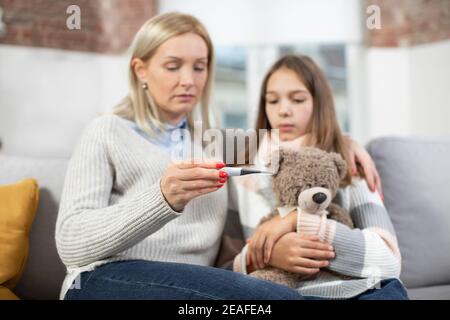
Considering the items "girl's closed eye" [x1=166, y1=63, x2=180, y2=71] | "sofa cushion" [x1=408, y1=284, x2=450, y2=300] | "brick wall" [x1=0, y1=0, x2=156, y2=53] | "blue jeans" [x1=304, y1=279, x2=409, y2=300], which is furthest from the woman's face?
"brick wall" [x1=0, y1=0, x2=156, y2=53]

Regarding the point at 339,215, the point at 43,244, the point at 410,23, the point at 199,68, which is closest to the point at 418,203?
the point at 339,215

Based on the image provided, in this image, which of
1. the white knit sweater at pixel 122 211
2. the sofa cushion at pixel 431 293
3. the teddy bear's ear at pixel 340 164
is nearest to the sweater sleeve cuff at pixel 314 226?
the teddy bear's ear at pixel 340 164

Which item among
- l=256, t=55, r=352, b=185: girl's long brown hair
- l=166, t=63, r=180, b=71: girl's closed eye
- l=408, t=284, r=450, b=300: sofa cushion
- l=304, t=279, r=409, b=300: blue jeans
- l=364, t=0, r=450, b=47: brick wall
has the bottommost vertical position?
l=408, t=284, r=450, b=300: sofa cushion

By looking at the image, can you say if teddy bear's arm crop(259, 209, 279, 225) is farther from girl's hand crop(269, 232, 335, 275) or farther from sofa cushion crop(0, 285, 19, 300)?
sofa cushion crop(0, 285, 19, 300)

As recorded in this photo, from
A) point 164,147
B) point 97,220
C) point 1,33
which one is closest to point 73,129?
point 1,33

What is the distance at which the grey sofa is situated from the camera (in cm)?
117

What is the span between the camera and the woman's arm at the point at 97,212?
33.9 inches

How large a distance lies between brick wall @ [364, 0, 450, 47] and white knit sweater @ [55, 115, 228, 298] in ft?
7.57

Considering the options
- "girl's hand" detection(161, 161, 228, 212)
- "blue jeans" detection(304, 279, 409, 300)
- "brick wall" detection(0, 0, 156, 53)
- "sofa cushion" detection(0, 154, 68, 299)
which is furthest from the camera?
"brick wall" detection(0, 0, 156, 53)

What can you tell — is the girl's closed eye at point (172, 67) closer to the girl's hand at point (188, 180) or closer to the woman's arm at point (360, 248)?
the girl's hand at point (188, 180)

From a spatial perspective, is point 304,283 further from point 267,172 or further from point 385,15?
point 385,15

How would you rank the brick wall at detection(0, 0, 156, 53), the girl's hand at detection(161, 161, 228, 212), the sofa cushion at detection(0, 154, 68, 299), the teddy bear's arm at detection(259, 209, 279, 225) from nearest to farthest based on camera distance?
the girl's hand at detection(161, 161, 228, 212), the teddy bear's arm at detection(259, 209, 279, 225), the sofa cushion at detection(0, 154, 68, 299), the brick wall at detection(0, 0, 156, 53)

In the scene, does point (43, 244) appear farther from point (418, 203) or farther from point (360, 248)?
point (418, 203)
